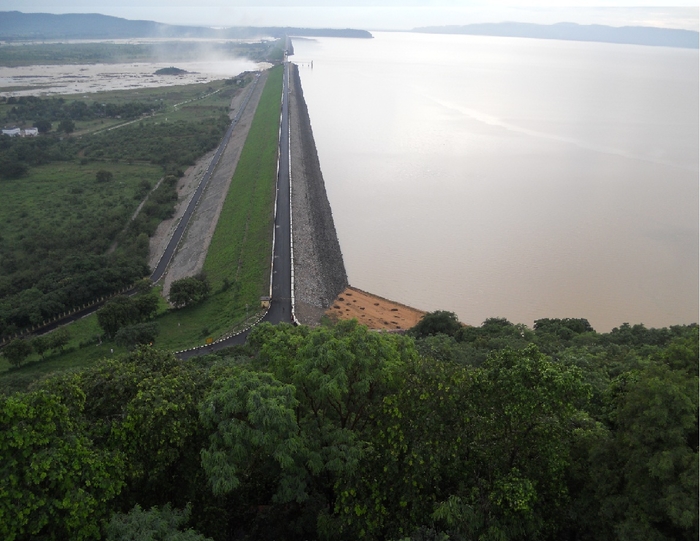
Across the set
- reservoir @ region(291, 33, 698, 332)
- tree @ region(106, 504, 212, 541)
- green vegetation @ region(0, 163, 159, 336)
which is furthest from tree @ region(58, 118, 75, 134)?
tree @ region(106, 504, 212, 541)

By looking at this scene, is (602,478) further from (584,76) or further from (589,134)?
(584,76)

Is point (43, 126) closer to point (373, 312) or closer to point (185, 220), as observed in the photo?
point (185, 220)

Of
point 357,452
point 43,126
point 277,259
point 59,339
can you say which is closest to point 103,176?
point 43,126

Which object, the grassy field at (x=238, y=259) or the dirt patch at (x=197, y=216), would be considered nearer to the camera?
the grassy field at (x=238, y=259)

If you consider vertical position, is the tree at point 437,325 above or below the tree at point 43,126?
below

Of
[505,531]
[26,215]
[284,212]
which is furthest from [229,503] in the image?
[26,215]

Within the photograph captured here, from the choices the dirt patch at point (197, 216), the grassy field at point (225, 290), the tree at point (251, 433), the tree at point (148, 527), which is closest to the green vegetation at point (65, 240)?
the dirt patch at point (197, 216)

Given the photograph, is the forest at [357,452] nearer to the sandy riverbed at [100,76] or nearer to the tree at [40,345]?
the tree at [40,345]
